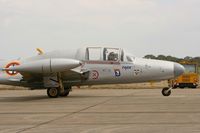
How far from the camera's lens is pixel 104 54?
22922 mm

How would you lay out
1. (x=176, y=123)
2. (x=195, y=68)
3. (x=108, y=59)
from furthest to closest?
(x=195, y=68)
(x=108, y=59)
(x=176, y=123)

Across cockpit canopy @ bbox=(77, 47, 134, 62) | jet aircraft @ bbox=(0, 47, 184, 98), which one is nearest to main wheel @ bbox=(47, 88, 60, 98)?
jet aircraft @ bbox=(0, 47, 184, 98)

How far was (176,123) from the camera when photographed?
1088 centimetres

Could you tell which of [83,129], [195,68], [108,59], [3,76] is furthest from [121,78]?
[195,68]

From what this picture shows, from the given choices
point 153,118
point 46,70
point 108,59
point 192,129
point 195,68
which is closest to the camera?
point 192,129

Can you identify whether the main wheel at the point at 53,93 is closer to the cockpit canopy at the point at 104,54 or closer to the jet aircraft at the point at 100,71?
the jet aircraft at the point at 100,71

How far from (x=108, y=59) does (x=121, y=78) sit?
3.96 ft

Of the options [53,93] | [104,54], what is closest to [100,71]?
[104,54]

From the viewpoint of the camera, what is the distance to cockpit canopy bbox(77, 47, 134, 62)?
75.0 ft

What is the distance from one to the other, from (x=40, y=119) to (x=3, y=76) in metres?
11.9

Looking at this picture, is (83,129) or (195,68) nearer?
(83,129)

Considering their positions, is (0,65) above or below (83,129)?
above

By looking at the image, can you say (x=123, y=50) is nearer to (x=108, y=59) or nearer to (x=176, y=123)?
(x=108, y=59)

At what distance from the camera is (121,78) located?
22703mm
